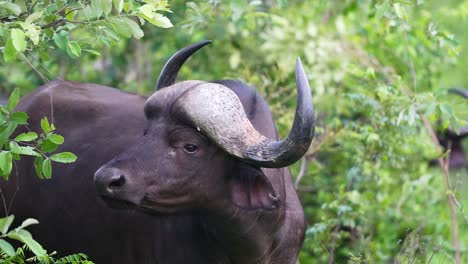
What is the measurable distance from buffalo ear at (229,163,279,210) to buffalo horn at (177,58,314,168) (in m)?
0.14

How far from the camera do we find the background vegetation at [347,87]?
260 inches

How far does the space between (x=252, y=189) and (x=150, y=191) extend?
478 mm

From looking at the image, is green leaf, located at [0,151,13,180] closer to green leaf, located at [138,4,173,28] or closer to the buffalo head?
the buffalo head

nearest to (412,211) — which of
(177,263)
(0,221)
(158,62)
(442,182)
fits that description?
(442,182)

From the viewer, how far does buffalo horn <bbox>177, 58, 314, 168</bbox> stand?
4.71 metres

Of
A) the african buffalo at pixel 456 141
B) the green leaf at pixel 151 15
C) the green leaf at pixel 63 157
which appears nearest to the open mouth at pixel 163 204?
the green leaf at pixel 63 157

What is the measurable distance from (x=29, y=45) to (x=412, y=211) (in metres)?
3.88

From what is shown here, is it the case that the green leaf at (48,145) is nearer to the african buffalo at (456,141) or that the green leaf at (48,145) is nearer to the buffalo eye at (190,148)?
the buffalo eye at (190,148)

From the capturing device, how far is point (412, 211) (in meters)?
7.80

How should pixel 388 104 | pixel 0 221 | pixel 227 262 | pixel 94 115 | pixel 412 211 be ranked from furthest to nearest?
pixel 412 211 < pixel 388 104 < pixel 94 115 < pixel 227 262 < pixel 0 221

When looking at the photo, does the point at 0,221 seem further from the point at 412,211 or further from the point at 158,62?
the point at 158,62

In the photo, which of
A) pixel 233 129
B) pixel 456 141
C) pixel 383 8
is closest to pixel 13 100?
pixel 233 129

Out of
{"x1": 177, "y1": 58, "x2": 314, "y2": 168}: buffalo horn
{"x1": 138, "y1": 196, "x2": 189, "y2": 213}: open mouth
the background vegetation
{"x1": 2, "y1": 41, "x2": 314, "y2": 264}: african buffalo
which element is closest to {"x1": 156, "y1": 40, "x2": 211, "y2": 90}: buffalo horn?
{"x1": 2, "y1": 41, "x2": 314, "y2": 264}: african buffalo

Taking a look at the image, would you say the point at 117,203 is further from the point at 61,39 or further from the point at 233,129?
the point at 61,39
